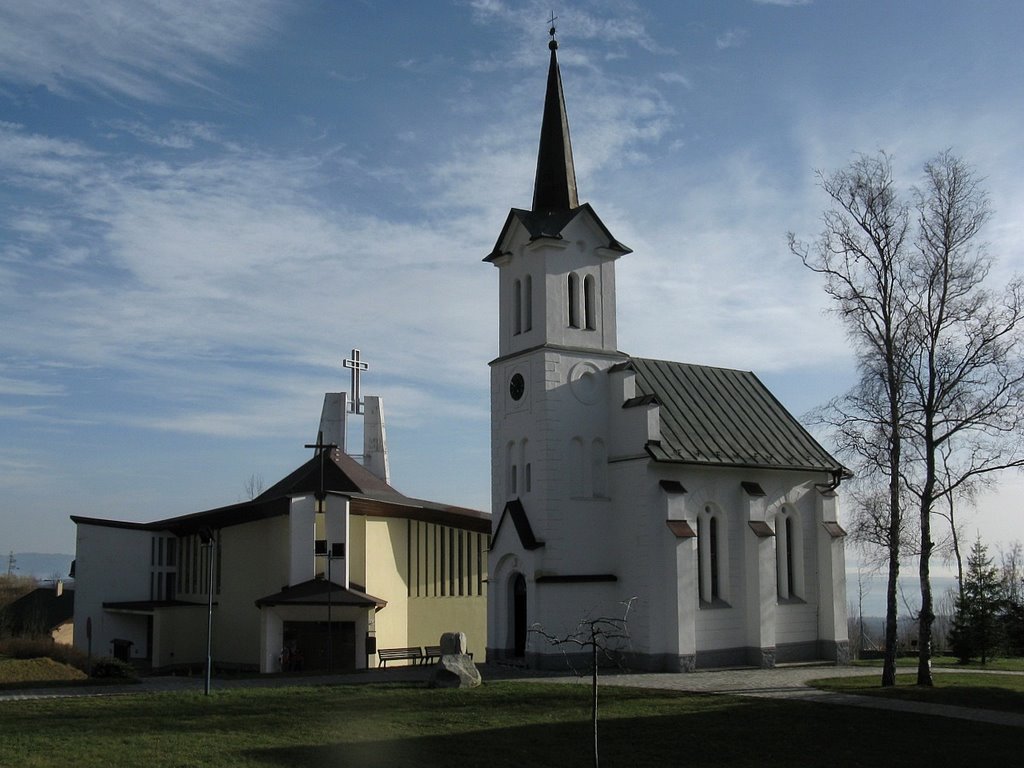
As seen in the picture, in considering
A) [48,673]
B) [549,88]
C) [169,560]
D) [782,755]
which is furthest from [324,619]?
[782,755]

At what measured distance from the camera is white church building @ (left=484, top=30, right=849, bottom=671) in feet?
98.3

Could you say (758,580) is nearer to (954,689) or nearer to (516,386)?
(954,689)

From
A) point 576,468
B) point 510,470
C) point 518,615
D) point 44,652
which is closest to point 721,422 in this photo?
point 576,468

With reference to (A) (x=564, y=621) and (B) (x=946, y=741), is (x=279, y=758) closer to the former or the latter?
→ (B) (x=946, y=741)

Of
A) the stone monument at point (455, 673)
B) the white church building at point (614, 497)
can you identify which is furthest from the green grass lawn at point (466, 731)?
the white church building at point (614, 497)

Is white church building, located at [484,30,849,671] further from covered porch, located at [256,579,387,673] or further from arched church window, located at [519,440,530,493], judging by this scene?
covered porch, located at [256,579,387,673]

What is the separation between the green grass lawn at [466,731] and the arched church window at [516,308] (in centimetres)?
1274

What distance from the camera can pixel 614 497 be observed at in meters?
31.4

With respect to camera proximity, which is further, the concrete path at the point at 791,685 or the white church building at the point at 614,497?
the white church building at the point at 614,497

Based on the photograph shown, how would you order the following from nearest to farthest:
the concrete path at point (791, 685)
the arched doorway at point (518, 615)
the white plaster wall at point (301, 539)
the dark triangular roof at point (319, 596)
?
the concrete path at point (791, 685)
the arched doorway at point (518, 615)
the dark triangular roof at point (319, 596)
the white plaster wall at point (301, 539)

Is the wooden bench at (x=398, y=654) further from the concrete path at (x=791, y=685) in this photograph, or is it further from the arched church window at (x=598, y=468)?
the concrete path at (x=791, y=685)

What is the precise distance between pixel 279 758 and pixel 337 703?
5.88 meters

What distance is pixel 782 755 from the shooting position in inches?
692

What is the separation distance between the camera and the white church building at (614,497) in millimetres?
29953
